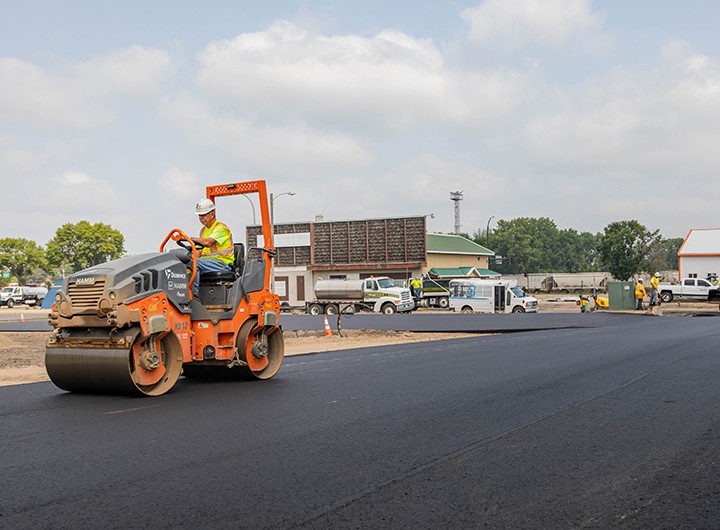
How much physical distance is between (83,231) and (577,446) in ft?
266

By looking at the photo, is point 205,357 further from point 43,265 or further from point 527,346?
point 43,265

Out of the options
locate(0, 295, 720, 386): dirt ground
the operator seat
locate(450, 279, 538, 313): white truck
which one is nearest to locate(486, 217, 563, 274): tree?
locate(450, 279, 538, 313): white truck

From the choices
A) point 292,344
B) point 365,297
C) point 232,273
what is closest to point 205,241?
point 232,273

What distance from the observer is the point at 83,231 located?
265 ft

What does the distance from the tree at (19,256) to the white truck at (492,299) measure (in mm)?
65078

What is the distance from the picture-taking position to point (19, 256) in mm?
90625

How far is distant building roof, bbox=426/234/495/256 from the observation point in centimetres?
6669

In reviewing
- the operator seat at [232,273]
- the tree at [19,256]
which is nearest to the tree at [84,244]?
the tree at [19,256]

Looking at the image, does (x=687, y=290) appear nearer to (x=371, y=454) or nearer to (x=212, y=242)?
(x=212, y=242)

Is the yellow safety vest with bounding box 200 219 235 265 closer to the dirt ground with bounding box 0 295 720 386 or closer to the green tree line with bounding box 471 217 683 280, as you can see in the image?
the dirt ground with bounding box 0 295 720 386

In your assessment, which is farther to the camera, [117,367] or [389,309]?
[389,309]

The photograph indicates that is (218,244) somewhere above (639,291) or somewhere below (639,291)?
above

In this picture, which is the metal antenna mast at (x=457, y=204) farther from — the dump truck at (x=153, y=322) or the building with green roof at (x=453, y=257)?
the dump truck at (x=153, y=322)

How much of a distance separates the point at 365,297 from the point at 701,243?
44811 mm
